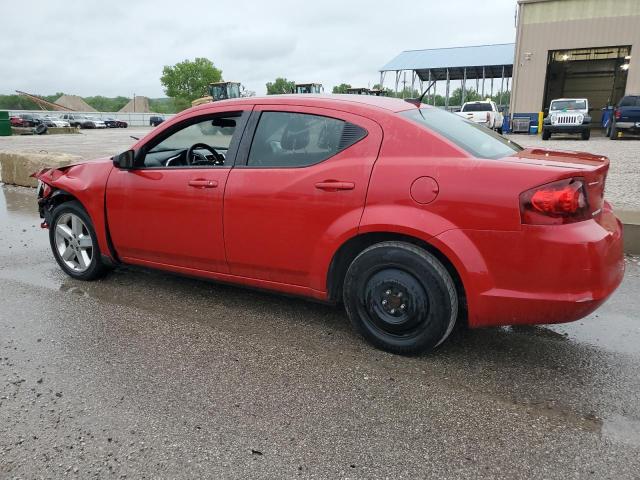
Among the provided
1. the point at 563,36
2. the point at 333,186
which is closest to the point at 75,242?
the point at 333,186

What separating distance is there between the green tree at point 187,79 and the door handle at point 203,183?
3714 inches

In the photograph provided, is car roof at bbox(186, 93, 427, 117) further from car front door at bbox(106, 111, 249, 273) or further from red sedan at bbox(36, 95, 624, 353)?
car front door at bbox(106, 111, 249, 273)

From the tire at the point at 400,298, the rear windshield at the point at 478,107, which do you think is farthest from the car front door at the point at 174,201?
the rear windshield at the point at 478,107

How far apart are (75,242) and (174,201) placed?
1358mm

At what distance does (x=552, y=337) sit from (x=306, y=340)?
5.40ft

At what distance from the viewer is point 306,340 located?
3357 mm

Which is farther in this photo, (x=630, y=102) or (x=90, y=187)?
(x=630, y=102)

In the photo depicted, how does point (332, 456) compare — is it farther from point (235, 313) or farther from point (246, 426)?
point (235, 313)

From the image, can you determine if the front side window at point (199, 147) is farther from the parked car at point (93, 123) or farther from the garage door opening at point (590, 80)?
the parked car at point (93, 123)

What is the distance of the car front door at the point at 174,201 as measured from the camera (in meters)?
3.58

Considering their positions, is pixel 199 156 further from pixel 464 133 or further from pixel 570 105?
pixel 570 105

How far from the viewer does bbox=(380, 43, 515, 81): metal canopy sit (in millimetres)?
41688

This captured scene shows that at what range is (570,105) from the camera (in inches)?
946

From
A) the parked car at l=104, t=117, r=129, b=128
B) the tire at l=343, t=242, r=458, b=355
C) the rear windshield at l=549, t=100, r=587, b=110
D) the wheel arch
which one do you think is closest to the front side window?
the wheel arch
